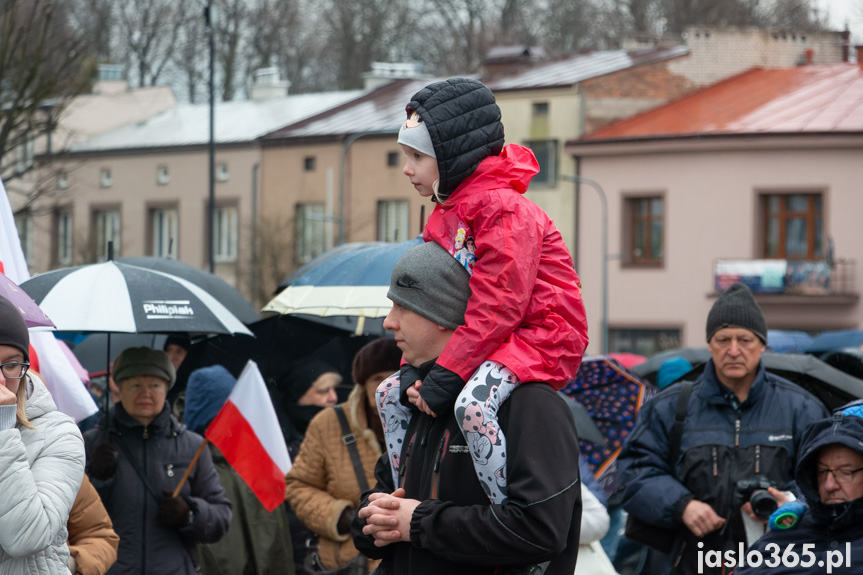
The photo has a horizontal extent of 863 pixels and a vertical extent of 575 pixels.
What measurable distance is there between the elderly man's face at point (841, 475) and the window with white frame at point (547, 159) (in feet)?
114

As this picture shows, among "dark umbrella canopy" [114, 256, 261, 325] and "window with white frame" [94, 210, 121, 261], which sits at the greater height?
"window with white frame" [94, 210, 121, 261]

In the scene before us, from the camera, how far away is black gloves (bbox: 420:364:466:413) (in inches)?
140

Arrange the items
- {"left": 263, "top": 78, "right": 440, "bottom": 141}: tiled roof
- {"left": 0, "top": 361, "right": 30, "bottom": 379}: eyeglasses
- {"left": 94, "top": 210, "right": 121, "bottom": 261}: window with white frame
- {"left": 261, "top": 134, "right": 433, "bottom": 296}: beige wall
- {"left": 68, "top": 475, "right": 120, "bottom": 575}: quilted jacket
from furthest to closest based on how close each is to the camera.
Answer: {"left": 94, "top": 210, "right": 121, "bottom": 261}: window with white frame, {"left": 263, "top": 78, "right": 440, "bottom": 141}: tiled roof, {"left": 261, "top": 134, "right": 433, "bottom": 296}: beige wall, {"left": 68, "top": 475, "right": 120, "bottom": 575}: quilted jacket, {"left": 0, "top": 361, "right": 30, "bottom": 379}: eyeglasses

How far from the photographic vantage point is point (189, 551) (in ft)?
21.0

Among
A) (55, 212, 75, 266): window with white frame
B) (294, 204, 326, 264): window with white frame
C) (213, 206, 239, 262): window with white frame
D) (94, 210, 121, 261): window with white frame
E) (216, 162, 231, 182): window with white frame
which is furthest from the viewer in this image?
(55, 212, 75, 266): window with white frame

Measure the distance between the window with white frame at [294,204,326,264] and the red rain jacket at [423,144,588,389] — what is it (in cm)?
3833

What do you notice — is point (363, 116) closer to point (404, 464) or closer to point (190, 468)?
point (190, 468)

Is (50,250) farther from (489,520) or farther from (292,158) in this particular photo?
(489,520)

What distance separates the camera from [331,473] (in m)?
6.51

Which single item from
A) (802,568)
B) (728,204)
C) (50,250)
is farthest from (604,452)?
(50,250)

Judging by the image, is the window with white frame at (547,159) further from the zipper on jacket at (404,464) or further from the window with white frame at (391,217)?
the zipper on jacket at (404,464)

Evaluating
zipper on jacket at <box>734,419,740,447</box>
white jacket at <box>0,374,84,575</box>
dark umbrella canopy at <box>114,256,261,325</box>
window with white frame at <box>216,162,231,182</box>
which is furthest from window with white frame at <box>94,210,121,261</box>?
white jacket at <box>0,374,84,575</box>

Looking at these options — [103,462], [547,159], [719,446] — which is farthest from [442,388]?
[547,159]

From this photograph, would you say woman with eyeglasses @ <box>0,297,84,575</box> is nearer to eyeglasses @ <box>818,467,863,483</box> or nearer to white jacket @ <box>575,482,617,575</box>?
eyeglasses @ <box>818,467,863,483</box>
